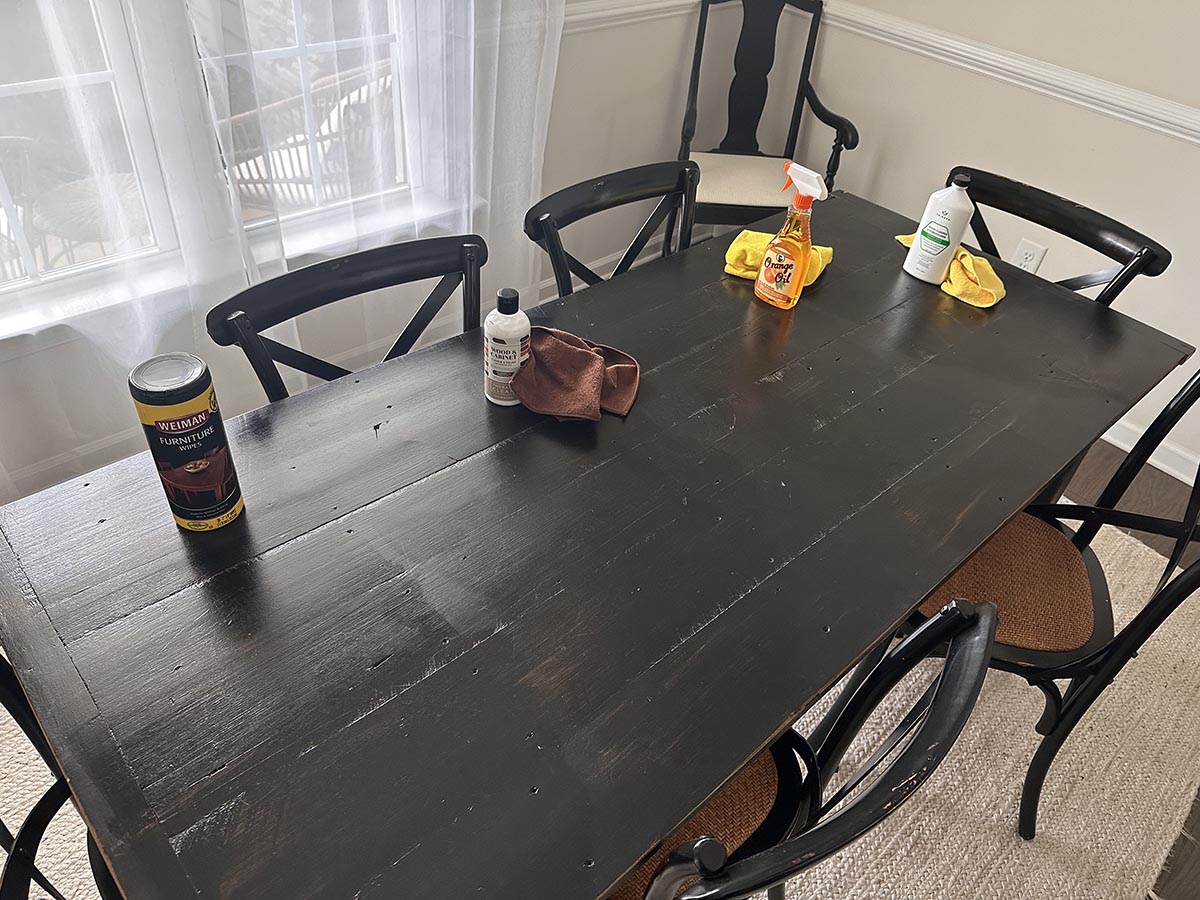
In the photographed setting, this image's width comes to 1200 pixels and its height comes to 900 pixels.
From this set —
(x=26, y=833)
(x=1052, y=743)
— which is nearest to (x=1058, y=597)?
(x=1052, y=743)

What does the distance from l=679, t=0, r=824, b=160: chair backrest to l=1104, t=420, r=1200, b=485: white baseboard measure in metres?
1.39

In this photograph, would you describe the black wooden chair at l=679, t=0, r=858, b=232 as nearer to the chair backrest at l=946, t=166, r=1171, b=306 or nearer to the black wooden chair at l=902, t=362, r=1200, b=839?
the chair backrest at l=946, t=166, r=1171, b=306

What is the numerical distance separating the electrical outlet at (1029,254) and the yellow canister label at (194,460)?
2.30 m

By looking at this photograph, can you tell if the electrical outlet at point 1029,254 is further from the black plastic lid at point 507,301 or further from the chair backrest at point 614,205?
the black plastic lid at point 507,301

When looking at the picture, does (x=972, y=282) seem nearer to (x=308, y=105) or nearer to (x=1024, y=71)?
(x=1024, y=71)

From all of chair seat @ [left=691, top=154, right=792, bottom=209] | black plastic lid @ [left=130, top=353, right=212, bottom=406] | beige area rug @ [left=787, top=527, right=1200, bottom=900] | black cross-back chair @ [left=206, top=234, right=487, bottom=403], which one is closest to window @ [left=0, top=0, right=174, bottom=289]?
black cross-back chair @ [left=206, top=234, right=487, bottom=403]

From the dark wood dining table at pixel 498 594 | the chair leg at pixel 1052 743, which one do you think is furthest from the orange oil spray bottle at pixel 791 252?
the chair leg at pixel 1052 743

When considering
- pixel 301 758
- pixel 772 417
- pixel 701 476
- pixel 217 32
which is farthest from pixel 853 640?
pixel 217 32

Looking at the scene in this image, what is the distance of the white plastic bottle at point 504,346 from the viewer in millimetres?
1171

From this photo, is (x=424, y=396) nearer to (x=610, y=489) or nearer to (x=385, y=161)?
(x=610, y=489)

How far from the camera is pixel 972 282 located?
1.61 m

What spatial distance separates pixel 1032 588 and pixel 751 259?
0.78m

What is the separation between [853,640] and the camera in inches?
38.9

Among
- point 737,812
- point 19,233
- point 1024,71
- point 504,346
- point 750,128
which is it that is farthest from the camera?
point 750,128
